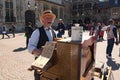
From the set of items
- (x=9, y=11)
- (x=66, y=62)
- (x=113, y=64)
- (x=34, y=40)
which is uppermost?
(x=9, y=11)

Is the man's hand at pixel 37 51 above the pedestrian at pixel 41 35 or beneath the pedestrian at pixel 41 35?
beneath

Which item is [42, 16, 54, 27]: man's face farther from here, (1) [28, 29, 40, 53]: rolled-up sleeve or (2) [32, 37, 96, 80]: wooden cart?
(2) [32, 37, 96, 80]: wooden cart

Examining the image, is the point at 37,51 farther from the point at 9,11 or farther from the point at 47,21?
the point at 9,11

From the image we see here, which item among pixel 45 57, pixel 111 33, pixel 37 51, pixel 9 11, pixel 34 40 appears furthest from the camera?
pixel 9 11

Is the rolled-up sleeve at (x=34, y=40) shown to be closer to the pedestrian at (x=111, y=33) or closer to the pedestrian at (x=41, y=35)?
the pedestrian at (x=41, y=35)

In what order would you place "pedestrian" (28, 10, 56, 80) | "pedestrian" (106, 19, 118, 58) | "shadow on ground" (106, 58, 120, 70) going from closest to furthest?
"pedestrian" (28, 10, 56, 80), "shadow on ground" (106, 58, 120, 70), "pedestrian" (106, 19, 118, 58)

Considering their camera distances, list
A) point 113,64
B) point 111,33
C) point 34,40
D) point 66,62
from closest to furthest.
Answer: point 66,62, point 34,40, point 113,64, point 111,33

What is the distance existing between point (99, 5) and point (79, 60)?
58.0m

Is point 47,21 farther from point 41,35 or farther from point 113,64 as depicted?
point 113,64

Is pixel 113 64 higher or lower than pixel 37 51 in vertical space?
lower

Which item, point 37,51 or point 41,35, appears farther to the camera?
point 41,35

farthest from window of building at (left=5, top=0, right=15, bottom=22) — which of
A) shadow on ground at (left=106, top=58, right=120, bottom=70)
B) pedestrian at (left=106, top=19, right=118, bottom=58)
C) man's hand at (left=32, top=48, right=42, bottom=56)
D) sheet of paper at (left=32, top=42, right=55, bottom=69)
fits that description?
sheet of paper at (left=32, top=42, right=55, bottom=69)

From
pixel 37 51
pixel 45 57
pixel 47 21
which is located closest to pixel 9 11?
pixel 47 21

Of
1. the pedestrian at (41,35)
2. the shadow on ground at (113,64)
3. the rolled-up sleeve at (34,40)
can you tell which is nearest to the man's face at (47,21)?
the pedestrian at (41,35)
